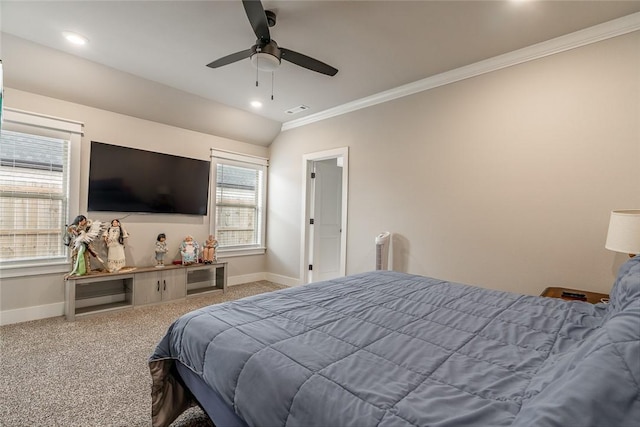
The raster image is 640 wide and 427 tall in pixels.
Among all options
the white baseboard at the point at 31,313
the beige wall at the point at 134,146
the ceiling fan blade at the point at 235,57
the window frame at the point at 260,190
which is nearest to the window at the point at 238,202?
the window frame at the point at 260,190

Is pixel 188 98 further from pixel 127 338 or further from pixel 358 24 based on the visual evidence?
pixel 127 338

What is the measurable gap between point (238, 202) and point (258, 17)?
11.2ft

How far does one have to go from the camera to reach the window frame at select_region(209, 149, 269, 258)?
15.0 feet

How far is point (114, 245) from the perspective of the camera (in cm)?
345

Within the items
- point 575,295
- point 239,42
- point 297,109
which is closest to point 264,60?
point 239,42

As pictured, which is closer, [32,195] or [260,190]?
[32,195]

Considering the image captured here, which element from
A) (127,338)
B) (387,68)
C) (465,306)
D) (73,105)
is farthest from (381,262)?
(73,105)

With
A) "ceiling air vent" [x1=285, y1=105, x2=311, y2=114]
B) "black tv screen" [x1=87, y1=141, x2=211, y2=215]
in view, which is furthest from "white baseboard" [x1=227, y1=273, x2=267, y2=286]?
"ceiling air vent" [x1=285, y1=105, x2=311, y2=114]

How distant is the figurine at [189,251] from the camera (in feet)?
13.2

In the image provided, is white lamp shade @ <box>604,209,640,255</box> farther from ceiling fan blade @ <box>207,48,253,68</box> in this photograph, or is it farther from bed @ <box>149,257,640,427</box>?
ceiling fan blade @ <box>207,48,253,68</box>

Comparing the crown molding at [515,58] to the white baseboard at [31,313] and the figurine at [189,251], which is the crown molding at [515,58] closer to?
the figurine at [189,251]

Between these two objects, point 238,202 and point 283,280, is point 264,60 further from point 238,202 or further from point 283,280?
point 283,280

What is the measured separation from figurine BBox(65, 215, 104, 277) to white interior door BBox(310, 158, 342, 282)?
9.40ft

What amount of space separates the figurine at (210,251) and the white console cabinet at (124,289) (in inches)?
5.3
